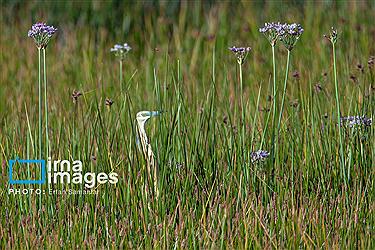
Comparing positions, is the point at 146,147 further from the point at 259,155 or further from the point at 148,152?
the point at 259,155

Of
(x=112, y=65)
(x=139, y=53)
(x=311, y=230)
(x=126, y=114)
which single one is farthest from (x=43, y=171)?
(x=139, y=53)

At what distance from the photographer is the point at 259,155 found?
3.37m

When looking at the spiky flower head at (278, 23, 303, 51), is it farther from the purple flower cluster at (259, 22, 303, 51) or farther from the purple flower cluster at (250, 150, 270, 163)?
the purple flower cluster at (250, 150, 270, 163)

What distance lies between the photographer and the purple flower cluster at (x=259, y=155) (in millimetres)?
3367

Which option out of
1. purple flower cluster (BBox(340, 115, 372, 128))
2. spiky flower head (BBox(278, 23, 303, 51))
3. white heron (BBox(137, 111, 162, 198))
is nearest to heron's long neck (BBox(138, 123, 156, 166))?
white heron (BBox(137, 111, 162, 198))

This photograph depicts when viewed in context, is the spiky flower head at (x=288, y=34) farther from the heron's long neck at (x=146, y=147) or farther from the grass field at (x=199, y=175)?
the heron's long neck at (x=146, y=147)

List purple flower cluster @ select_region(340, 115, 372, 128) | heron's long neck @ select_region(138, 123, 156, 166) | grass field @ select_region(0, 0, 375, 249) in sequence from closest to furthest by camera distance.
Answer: grass field @ select_region(0, 0, 375, 249)
heron's long neck @ select_region(138, 123, 156, 166)
purple flower cluster @ select_region(340, 115, 372, 128)

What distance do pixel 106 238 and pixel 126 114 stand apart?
40.0 inches

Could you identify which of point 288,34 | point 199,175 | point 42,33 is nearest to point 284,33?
point 288,34

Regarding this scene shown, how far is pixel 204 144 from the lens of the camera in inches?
149

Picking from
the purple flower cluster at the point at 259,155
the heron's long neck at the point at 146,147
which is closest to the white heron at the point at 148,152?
the heron's long neck at the point at 146,147

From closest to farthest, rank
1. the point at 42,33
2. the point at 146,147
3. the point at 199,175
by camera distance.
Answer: the point at 42,33 → the point at 146,147 → the point at 199,175

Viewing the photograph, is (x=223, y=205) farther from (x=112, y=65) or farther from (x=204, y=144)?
(x=112, y=65)

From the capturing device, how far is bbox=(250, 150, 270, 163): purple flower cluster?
11.0 ft
